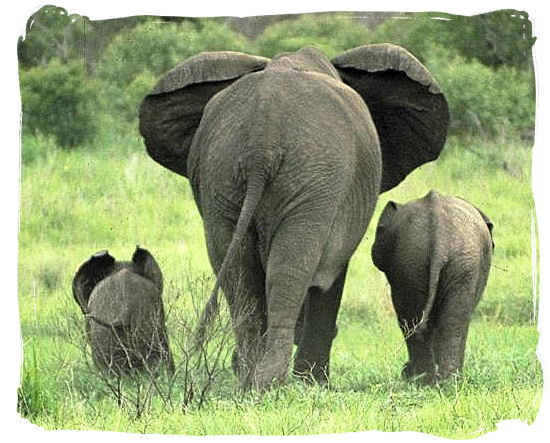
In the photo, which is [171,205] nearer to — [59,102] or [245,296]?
Answer: [59,102]

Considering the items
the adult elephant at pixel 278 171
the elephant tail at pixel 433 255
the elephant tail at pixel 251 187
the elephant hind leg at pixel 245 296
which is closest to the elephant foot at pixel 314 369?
the adult elephant at pixel 278 171

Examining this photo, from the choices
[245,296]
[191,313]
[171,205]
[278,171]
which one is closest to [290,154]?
[278,171]

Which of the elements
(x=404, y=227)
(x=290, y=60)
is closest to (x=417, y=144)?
(x=404, y=227)

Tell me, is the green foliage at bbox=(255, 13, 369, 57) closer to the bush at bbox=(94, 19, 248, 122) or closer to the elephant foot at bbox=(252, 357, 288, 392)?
the bush at bbox=(94, 19, 248, 122)

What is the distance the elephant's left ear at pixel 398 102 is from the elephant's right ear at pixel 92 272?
0.64m

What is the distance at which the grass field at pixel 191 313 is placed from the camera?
4.68 meters

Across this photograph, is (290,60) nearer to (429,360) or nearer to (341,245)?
(341,245)

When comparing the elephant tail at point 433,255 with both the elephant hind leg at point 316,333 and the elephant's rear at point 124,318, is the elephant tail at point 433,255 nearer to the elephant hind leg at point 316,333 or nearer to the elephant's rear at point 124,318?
the elephant hind leg at point 316,333

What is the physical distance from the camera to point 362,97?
17.2 feet

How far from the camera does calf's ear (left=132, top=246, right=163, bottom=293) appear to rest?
527 centimetres

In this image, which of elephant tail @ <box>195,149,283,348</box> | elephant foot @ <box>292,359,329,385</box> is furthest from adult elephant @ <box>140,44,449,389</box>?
elephant foot @ <box>292,359,329,385</box>

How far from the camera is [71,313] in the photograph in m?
5.25

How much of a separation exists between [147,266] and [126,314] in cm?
18

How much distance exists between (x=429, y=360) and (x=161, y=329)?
59 cm
